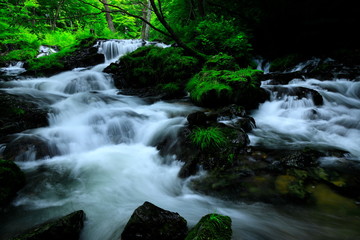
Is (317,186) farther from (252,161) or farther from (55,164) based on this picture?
(55,164)

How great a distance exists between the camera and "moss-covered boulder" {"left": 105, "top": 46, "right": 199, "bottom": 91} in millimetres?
8258

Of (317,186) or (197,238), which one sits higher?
(197,238)

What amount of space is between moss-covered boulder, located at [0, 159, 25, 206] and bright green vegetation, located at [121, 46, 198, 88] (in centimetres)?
576

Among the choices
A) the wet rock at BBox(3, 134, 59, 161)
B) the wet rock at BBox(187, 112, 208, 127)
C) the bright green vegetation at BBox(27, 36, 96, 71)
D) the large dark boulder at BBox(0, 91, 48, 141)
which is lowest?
the wet rock at BBox(3, 134, 59, 161)

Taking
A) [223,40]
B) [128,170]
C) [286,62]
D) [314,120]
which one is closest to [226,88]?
[314,120]

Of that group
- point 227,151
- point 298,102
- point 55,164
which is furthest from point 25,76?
point 298,102

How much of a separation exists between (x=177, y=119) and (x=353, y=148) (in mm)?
4049

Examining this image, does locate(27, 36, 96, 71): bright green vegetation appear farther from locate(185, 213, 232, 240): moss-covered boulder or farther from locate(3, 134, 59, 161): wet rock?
locate(185, 213, 232, 240): moss-covered boulder

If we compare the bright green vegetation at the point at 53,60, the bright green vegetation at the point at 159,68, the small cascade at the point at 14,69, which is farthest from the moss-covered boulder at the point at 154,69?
the small cascade at the point at 14,69

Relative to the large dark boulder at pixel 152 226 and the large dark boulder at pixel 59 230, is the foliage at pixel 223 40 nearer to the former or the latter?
the large dark boulder at pixel 152 226

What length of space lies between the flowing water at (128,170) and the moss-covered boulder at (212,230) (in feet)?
1.56

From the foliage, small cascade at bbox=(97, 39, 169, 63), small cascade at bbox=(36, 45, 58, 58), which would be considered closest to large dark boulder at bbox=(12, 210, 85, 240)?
the foliage

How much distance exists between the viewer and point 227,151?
12.3 feet

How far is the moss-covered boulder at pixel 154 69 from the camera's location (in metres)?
8.26
